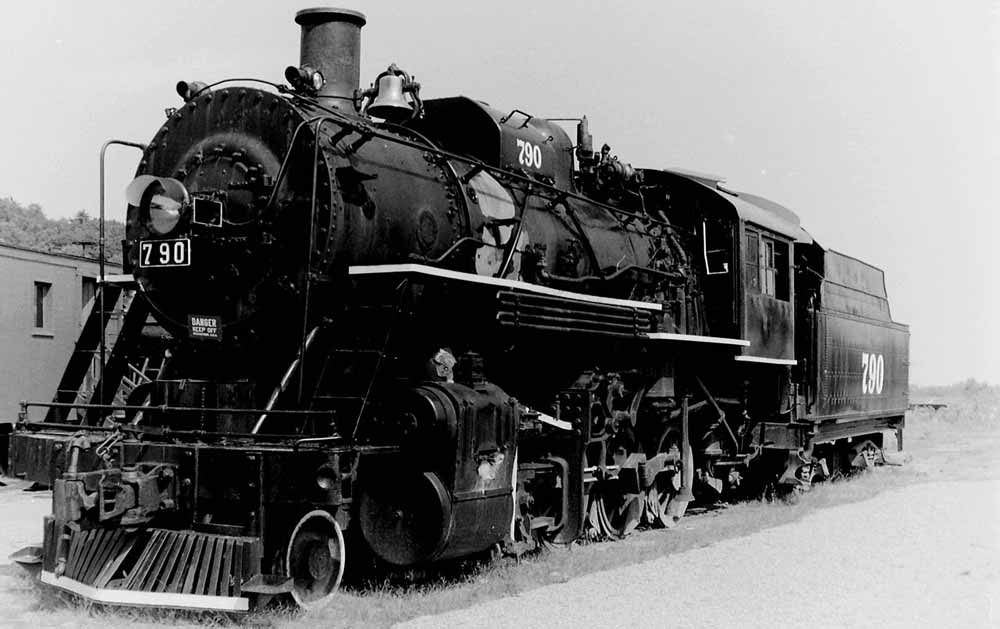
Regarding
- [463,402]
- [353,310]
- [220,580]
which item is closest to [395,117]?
[353,310]

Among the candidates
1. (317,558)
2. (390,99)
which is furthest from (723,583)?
(390,99)

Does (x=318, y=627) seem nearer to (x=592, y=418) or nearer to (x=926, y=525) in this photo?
(x=592, y=418)

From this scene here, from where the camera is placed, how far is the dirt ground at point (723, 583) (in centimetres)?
615

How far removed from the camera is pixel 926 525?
33.0 feet

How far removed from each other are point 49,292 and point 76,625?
10.2 metres

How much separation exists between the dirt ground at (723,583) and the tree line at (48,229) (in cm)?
2852

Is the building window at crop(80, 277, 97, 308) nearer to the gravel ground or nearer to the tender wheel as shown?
the tender wheel

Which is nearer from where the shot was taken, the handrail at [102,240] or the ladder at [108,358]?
the handrail at [102,240]

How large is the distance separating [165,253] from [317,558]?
2291 mm

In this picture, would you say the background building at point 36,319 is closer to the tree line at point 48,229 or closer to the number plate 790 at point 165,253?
the number plate 790 at point 165,253

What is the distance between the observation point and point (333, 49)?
782 centimetres

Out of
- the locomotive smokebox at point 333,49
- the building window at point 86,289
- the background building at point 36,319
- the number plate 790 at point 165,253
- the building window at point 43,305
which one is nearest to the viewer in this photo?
the number plate 790 at point 165,253

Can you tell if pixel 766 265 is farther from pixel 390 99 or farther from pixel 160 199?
pixel 160 199

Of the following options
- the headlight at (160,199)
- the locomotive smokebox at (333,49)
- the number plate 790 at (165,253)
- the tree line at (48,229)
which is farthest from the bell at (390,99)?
the tree line at (48,229)
